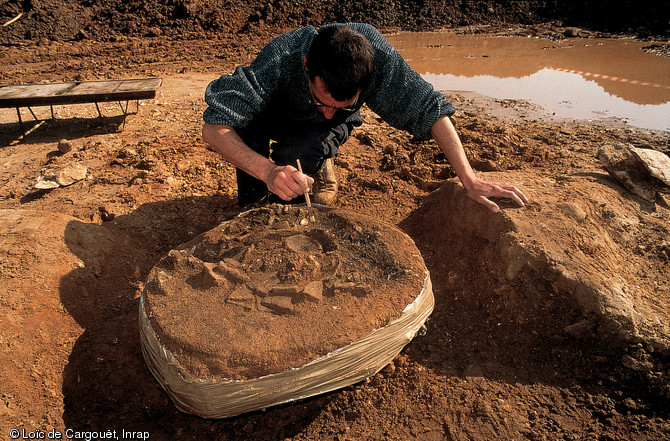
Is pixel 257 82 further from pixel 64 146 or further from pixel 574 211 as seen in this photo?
pixel 64 146

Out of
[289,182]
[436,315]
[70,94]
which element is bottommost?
[436,315]

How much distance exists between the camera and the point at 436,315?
1.99 meters

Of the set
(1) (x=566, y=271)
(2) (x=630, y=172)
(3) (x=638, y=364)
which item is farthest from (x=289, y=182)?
(2) (x=630, y=172)

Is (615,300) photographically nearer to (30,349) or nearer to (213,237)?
(213,237)

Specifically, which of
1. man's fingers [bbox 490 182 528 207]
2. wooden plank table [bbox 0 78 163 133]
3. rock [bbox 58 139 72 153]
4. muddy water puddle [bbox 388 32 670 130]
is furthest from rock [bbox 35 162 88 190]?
muddy water puddle [bbox 388 32 670 130]

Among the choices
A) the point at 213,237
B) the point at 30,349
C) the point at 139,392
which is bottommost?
the point at 139,392

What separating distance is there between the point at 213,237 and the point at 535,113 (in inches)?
151

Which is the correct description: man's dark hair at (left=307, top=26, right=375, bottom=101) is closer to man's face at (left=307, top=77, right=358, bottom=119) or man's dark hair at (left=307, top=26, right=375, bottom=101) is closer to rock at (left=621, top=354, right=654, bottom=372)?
man's face at (left=307, top=77, right=358, bottom=119)

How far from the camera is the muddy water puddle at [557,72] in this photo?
467 centimetres

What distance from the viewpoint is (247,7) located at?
7770 millimetres

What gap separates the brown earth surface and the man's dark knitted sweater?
0.50 m

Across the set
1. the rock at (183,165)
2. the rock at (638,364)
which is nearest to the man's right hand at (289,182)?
the rock at (638,364)

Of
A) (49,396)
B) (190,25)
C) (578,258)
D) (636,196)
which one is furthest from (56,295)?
(190,25)

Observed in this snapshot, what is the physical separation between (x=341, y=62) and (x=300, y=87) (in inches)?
22.7
